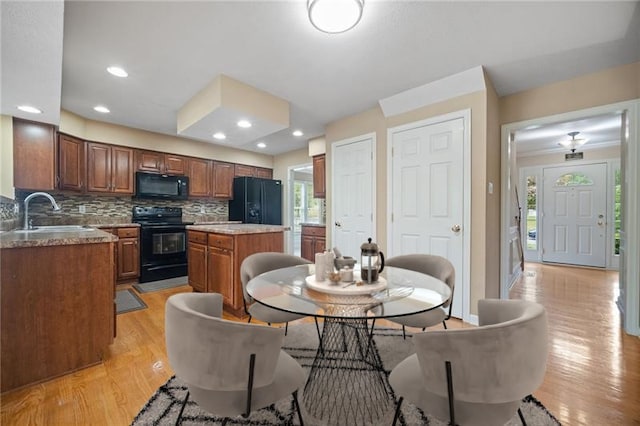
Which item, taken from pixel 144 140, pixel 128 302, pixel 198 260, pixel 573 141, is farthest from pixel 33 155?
pixel 573 141

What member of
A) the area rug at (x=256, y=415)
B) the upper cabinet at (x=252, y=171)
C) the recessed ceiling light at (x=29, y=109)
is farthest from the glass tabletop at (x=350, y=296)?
the upper cabinet at (x=252, y=171)

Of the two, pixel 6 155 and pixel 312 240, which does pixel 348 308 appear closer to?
pixel 312 240

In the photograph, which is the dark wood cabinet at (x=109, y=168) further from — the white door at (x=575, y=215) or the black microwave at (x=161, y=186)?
the white door at (x=575, y=215)

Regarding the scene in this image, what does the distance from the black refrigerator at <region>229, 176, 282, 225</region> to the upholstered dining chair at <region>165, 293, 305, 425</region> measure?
4.35 meters

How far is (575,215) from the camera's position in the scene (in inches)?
208

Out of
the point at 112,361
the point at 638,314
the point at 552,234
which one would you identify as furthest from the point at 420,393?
the point at 552,234

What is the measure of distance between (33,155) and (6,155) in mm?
209

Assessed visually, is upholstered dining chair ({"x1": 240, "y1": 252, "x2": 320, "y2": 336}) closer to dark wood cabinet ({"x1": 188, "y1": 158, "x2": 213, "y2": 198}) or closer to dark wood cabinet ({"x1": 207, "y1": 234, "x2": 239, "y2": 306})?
dark wood cabinet ({"x1": 207, "y1": 234, "x2": 239, "y2": 306})

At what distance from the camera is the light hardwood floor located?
1.45 m

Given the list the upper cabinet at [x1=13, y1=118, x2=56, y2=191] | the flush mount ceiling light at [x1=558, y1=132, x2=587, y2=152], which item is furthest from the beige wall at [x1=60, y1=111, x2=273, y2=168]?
the flush mount ceiling light at [x1=558, y1=132, x2=587, y2=152]

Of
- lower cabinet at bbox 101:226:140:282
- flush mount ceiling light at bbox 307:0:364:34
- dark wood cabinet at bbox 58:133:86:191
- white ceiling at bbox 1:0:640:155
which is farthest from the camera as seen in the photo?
lower cabinet at bbox 101:226:140:282

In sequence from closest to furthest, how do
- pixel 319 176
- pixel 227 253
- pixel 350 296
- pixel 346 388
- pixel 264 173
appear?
1. pixel 350 296
2. pixel 346 388
3. pixel 227 253
4. pixel 319 176
5. pixel 264 173

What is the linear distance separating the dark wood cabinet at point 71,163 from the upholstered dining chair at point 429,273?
4139 millimetres

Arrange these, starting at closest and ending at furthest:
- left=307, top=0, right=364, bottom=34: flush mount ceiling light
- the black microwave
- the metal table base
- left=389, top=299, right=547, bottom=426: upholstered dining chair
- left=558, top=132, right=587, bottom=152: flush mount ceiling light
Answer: left=389, top=299, right=547, bottom=426: upholstered dining chair, the metal table base, left=307, top=0, right=364, bottom=34: flush mount ceiling light, the black microwave, left=558, top=132, right=587, bottom=152: flush mount ceiling light
